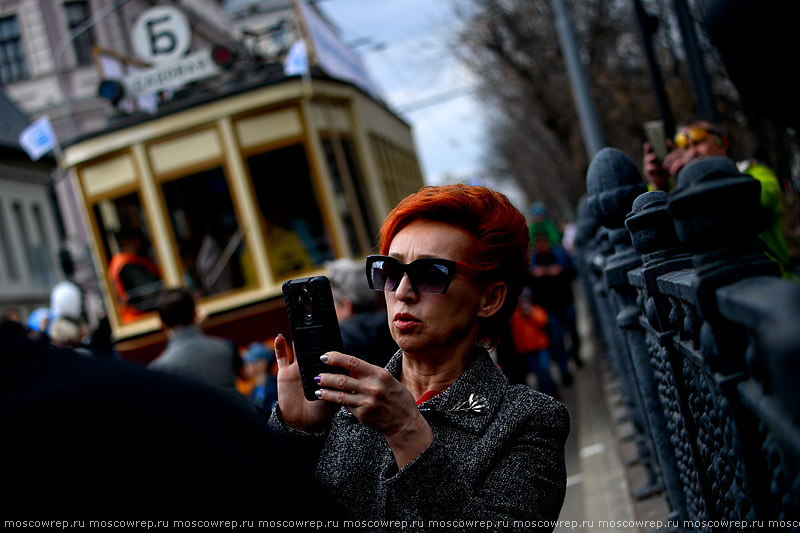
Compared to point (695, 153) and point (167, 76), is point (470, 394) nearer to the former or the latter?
point (695, 153)

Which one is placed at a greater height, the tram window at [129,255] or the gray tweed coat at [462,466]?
the tram window at [129,255]

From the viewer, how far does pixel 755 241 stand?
65.5 inches

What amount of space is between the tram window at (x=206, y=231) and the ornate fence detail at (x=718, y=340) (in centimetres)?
763

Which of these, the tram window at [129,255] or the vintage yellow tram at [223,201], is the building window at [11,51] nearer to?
the vintage yellow tram at [223,201]

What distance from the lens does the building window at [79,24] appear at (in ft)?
126

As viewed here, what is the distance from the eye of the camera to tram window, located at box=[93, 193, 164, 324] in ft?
35.8

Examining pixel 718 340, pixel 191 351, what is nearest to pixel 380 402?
pixel 718 340

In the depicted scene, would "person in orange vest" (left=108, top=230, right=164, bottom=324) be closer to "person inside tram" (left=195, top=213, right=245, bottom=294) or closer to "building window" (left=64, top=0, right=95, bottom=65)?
"person inside tram" (left=195, top=213, right=245, bottom=294)

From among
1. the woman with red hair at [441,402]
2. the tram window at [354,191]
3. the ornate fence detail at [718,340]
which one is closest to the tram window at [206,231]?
the tram window at [354,191]

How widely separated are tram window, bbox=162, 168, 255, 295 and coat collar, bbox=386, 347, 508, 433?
8639mm

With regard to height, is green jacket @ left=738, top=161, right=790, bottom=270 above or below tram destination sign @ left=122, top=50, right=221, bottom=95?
below

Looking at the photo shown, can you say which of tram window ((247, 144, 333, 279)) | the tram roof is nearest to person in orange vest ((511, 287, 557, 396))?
tram window ((247, 144, 333, 279))

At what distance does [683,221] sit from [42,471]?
111 centimetres

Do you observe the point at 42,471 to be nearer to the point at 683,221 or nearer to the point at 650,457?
the point at 683,221
